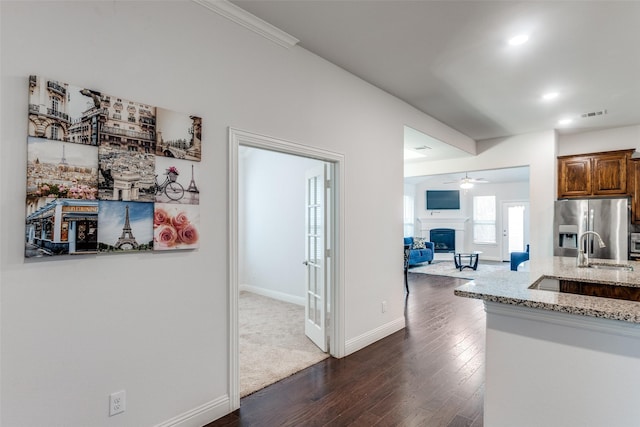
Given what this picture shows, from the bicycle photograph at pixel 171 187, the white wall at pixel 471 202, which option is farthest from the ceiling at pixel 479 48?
the white wall at pixel 471 202

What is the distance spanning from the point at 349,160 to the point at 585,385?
2.47 m

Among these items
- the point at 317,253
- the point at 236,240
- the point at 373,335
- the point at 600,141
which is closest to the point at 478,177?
the point at 600,141

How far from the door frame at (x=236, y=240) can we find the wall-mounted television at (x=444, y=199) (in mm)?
9042

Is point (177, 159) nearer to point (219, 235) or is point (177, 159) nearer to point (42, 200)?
point (219, 235)

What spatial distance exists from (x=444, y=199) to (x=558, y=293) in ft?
33.8

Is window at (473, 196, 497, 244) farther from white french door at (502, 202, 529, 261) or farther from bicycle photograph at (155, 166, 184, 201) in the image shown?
bicycle photograph at (155, 166, 184, 201)

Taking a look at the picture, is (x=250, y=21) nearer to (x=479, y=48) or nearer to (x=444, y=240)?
(x=479, y=48)

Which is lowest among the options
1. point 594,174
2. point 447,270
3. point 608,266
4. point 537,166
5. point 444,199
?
point 447,270

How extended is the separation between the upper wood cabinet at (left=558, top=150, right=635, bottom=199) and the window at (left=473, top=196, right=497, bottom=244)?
5.92 meters

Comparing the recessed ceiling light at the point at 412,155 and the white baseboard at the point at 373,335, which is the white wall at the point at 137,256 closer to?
the white baseboard at the point at 373,335

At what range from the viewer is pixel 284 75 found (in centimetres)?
274

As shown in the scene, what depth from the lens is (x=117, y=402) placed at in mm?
1790

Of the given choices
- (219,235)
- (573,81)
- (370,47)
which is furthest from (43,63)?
(573,81)

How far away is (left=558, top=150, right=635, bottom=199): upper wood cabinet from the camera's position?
5008 mm
